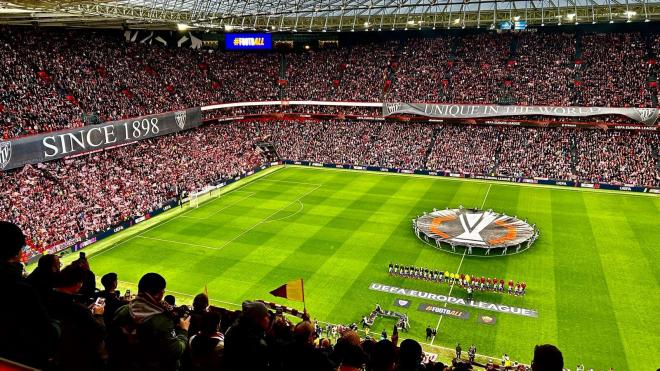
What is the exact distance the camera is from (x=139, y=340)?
5.40 meters

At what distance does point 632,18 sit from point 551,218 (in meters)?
26.5

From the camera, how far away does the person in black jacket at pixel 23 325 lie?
14.2 ft

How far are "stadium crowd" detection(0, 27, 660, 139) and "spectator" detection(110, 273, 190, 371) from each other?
1452 inches

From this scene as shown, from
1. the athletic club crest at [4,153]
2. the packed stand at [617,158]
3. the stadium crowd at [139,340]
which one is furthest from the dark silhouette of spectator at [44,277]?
the packed stand at [617,158]

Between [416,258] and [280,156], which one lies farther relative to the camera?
[280,156]

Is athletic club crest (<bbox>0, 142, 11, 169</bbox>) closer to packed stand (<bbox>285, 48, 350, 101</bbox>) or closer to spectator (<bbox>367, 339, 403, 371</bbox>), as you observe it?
Result: spectator (<bbox>367, 339, 403, 371</bbox>)

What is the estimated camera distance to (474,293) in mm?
27734

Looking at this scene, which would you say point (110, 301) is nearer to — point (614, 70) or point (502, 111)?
point (502, 111)

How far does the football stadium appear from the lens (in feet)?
20.2

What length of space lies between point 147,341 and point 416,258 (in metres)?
28.3

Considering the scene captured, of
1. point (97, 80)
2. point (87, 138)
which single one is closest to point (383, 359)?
point (87, 138)

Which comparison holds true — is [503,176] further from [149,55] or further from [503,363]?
[149,55]

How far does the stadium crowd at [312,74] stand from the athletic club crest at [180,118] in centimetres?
132

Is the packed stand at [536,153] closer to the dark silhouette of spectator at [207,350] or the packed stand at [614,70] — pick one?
the packed stand at [614,70]
